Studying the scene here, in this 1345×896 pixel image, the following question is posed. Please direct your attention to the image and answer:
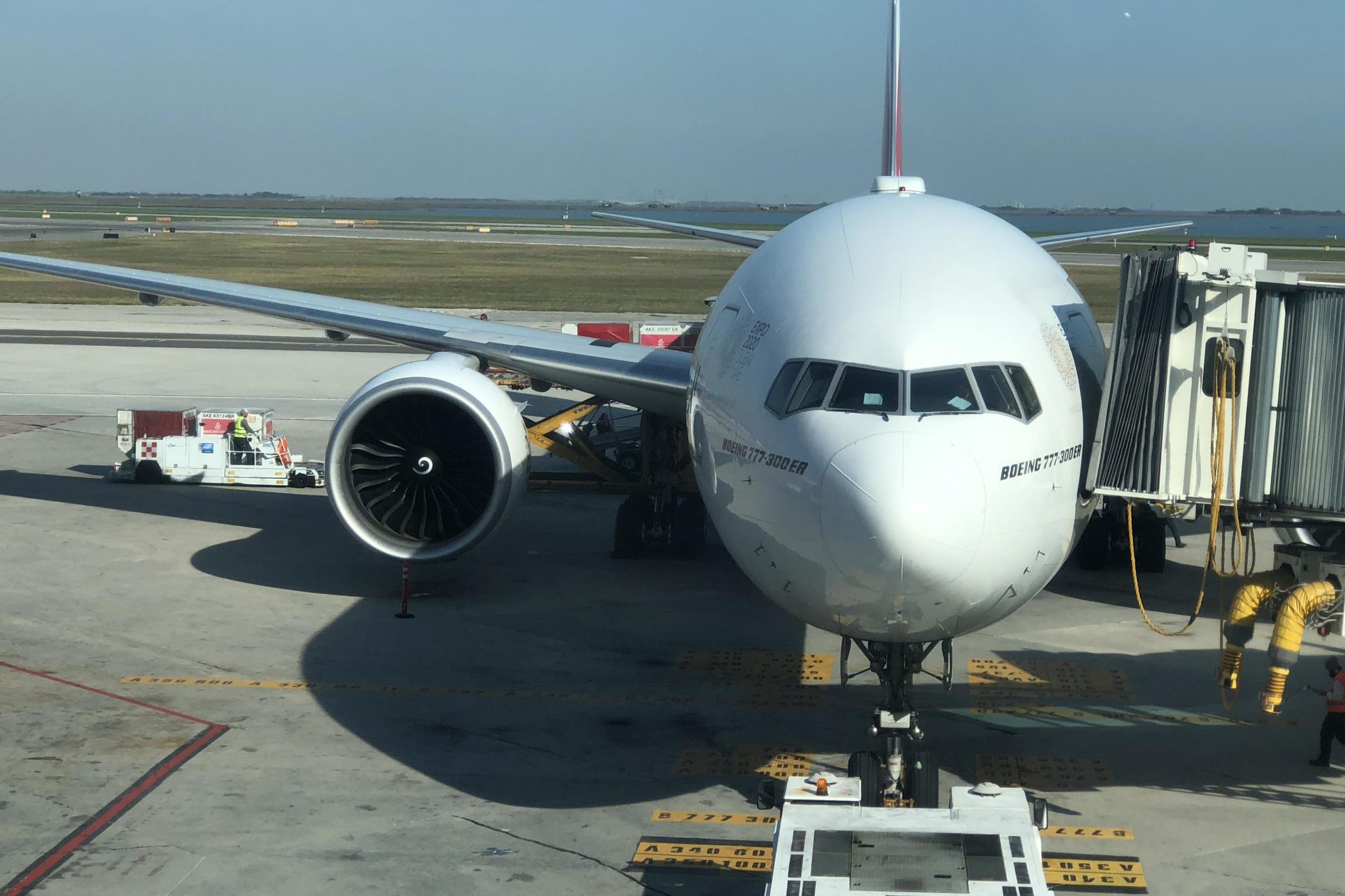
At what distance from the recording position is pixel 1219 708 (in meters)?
13.2

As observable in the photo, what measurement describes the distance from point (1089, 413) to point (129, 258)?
7421cm

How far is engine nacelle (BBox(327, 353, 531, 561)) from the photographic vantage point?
623 inches

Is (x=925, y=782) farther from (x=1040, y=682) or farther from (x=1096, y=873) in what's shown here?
(x=1040, y=682)

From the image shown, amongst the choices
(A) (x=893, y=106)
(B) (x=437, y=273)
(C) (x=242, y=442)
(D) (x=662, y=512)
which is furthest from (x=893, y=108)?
(B) (x=437, y=273)

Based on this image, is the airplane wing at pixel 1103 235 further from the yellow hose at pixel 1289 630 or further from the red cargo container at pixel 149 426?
the red cargo container at pixel 149 426

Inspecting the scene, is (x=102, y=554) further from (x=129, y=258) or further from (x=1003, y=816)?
(x=129, y=258)

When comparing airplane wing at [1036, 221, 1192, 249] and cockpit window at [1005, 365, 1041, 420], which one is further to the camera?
airplane wing at [1036, 221, 1192, 249]

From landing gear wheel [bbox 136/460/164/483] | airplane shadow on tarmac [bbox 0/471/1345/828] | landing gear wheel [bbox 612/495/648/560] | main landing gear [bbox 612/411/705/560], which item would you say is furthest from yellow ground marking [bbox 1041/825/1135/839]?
landing gear wheel [bbox 136/460/164/483]

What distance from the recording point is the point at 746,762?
1169 cm

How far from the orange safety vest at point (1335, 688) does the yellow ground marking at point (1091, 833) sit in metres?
2.44

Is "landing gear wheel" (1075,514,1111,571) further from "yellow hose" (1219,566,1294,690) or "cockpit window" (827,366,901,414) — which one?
"cockpit window" (827,366,901,414)

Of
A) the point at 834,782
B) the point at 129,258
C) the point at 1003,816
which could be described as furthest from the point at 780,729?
the point at 129,258

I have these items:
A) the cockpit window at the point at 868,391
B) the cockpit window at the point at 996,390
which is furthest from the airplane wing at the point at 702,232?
the cockpit window at the point at 868,391

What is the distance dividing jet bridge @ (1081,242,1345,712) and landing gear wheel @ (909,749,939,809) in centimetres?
199
